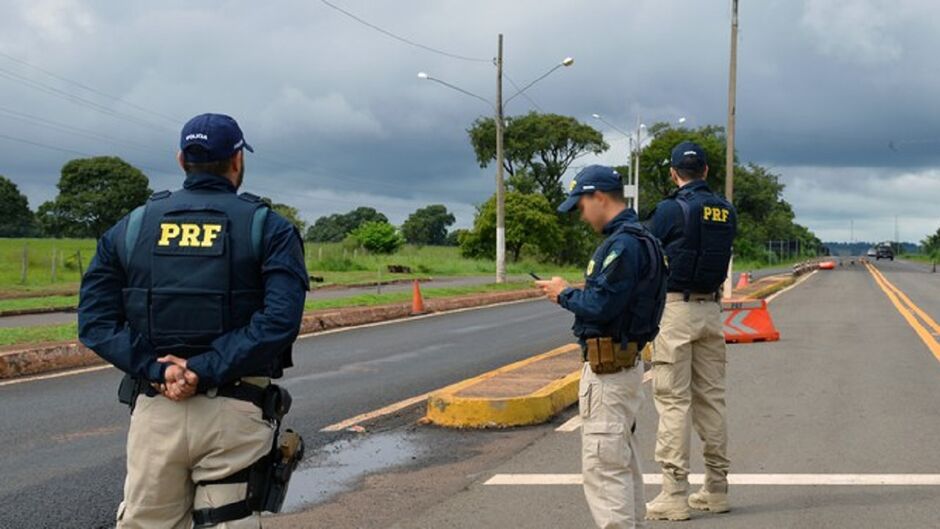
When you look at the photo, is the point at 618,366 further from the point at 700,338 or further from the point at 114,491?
the point at 114,491

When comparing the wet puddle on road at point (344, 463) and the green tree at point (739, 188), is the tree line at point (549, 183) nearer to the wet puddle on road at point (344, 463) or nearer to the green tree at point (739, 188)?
the green tree at point (739, 188)

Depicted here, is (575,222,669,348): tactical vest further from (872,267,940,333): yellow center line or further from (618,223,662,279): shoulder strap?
(872,267,940,333): yellow center line

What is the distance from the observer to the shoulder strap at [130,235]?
3.20 metres

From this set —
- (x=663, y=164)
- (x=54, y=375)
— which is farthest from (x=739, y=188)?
(x=54, y=375)

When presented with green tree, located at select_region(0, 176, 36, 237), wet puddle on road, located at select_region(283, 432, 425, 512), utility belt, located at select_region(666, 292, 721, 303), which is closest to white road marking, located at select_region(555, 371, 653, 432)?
wet puddle on road, located at select_region(283, 432, 425, 512)

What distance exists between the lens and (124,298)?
128 inches

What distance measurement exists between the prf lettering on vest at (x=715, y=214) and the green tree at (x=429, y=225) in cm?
10236

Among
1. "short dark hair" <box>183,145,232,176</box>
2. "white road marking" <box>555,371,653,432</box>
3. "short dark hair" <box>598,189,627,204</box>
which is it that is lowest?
"white road marking" <box>555,371,653,432</box>

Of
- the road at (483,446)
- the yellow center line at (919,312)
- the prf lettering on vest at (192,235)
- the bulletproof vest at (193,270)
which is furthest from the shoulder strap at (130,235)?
the yellow center line at (919,312)

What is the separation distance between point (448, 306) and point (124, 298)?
19.5 metres

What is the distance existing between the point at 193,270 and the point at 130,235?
284 millimetres

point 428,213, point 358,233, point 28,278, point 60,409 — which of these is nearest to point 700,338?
point 60,409

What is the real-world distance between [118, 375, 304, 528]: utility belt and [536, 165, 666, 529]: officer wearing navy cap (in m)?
1.44

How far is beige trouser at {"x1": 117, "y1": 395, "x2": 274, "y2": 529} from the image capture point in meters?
3.09
